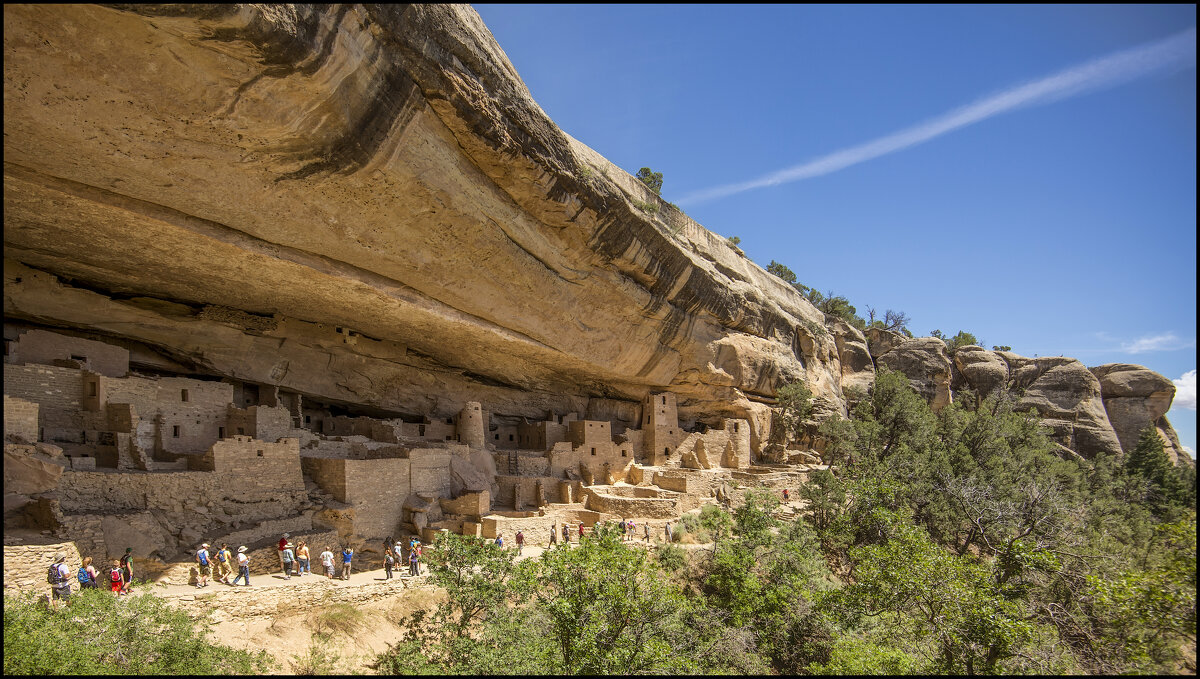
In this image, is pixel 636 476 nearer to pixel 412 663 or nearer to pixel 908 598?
pixel 908 598

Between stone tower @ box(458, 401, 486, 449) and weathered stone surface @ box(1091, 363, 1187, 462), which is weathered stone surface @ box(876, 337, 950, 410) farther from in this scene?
stone tower @ box(458, 401, 486, 449)

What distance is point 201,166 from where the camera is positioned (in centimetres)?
1002

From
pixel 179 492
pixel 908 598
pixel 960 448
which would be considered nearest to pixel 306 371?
pixel 179 492

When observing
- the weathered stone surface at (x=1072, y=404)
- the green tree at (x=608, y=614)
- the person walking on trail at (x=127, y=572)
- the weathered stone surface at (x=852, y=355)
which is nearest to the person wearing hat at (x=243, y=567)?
the person walking on trail at (x=127, y=572)

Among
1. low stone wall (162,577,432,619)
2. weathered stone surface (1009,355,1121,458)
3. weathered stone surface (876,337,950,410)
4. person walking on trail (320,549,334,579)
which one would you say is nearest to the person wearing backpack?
person walking on trail (320,549,334,579)

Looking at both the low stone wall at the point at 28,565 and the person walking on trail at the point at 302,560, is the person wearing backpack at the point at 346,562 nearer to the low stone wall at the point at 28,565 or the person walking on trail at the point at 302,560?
the person walking on trail at the point at 302,560

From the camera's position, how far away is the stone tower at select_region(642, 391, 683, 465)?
72.8 feet

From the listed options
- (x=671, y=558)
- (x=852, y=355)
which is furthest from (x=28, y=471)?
(x=852, y=355)

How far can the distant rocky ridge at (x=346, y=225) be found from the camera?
27.8ft

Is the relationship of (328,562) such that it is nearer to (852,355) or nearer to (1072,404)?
(852,355)

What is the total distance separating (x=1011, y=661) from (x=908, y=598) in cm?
236

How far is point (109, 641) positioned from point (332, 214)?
7.30m

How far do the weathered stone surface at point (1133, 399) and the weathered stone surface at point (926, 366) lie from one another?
847cm

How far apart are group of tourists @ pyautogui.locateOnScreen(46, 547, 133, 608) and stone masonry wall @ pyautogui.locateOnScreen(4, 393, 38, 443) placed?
2.32 m
